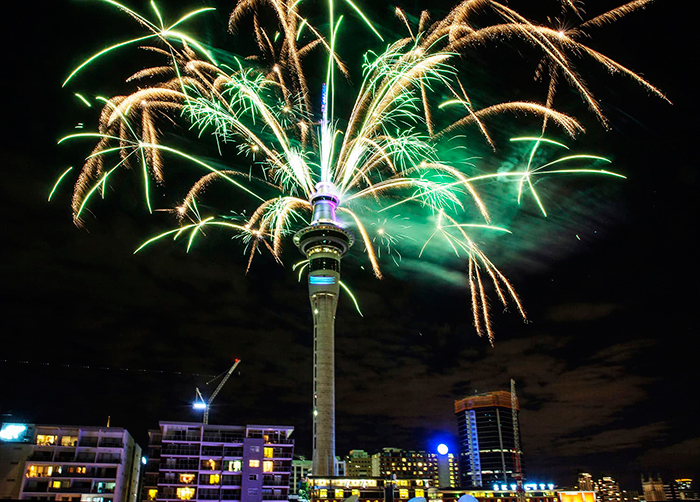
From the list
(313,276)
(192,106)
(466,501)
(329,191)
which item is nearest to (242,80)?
(192,106)

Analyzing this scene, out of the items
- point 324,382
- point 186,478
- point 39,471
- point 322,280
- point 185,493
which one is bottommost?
point 185,493

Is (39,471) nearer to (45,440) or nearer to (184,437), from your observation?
(45,440)

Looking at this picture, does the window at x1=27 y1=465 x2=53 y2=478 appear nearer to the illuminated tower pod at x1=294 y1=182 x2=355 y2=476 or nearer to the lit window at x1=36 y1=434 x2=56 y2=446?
the lit window at x1=36 y1=434 x2=56 y2=446

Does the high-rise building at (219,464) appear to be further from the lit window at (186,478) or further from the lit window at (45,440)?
the lit window at (45,440)

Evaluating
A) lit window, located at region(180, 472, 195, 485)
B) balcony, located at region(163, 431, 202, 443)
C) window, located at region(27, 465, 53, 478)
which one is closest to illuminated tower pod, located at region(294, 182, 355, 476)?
balcony, located at region(163, 431, 202, 443)

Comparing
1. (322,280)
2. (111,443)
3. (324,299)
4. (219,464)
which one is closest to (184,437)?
(219,464)

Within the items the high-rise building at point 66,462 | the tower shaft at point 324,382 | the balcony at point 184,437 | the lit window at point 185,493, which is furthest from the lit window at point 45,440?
the tower shaft at point 324,382
